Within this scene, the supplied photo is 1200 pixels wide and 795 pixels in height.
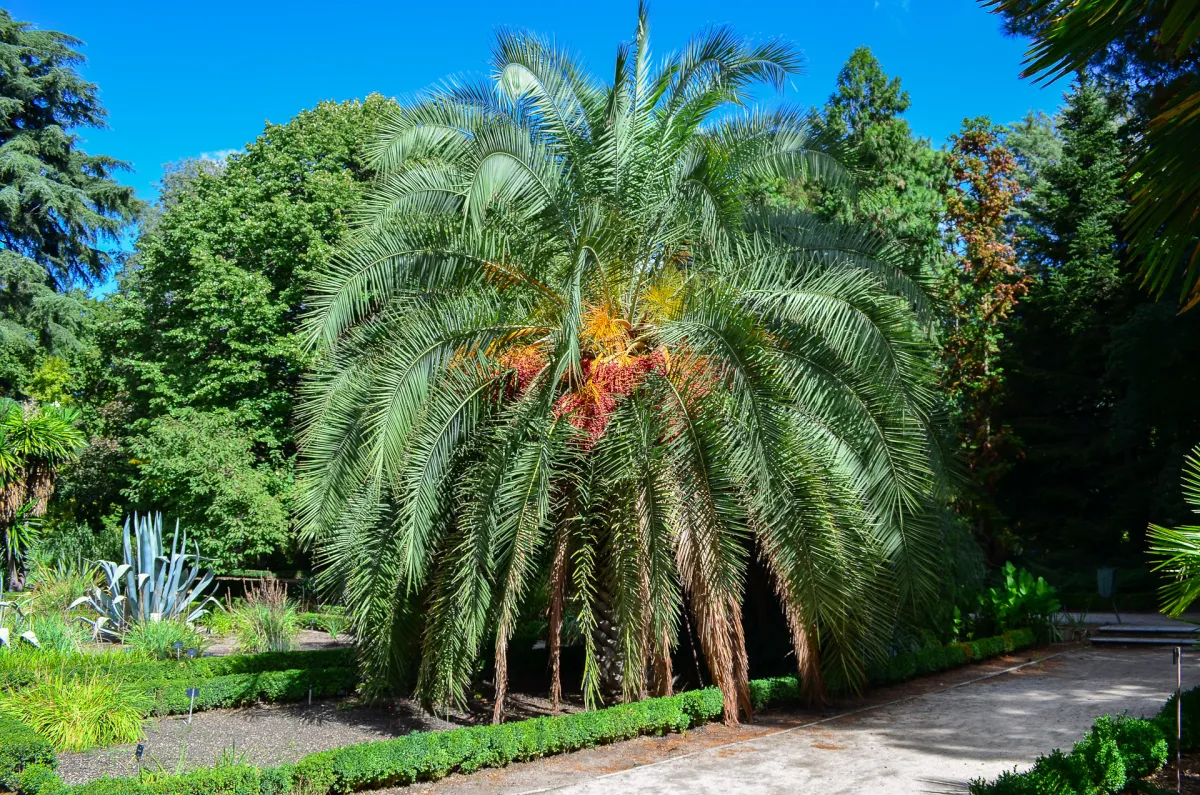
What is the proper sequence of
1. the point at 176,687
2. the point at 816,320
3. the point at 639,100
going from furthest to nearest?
the point at 176,687
the point at 639,100
the point at 816,320

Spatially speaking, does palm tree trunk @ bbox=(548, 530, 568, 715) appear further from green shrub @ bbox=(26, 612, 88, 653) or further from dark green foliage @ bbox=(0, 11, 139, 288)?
dark green foliage @ bbox=(0, 11, 139, 288)

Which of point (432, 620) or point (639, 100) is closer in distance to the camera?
point (432, 620)

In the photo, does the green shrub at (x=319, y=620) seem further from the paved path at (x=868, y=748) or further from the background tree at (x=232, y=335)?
the paved path at (x=868, y=748)

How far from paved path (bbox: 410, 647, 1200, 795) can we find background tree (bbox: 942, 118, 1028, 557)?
10442 mm

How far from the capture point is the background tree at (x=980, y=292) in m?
20.7

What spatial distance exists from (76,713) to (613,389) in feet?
19.8

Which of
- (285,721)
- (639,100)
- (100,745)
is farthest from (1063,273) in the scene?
(100,745)

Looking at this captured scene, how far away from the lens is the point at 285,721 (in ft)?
32.1

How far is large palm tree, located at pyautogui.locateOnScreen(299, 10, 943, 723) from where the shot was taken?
324 inches

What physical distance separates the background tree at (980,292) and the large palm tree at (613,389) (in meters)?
12.5

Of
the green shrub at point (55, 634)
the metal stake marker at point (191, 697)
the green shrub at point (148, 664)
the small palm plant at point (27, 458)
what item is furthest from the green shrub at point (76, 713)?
the small palm plant at point (27, 458)

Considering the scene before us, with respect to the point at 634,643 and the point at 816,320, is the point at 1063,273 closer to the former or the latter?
the point at 816,320

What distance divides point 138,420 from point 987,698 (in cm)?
1847

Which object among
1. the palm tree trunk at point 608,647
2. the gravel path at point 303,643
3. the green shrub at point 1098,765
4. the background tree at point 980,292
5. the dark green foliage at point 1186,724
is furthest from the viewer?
the background tree at point 980,292
